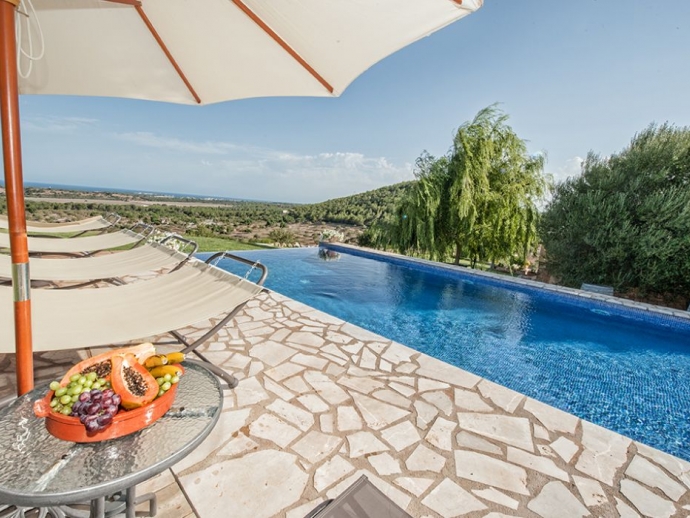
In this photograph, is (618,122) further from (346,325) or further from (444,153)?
(346,325)

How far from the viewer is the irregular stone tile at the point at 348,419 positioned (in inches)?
80.8

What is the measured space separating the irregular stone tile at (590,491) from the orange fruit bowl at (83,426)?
213cm

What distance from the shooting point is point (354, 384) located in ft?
8.34

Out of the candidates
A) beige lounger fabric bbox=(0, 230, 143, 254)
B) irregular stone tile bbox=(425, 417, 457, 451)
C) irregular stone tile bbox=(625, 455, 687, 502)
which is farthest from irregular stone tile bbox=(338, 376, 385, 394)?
beige lounger fabric bbox=(0, 230, 143, 254)

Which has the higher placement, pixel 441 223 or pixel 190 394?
pixel 441 223

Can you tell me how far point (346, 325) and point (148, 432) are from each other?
2808 mm

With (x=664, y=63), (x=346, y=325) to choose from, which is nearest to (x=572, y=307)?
(x=664, y=63)

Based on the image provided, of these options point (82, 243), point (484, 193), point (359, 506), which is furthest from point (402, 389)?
point (484, 193)

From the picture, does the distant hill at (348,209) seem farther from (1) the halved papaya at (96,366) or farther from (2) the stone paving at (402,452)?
(1) the halved papaya at (96,366)

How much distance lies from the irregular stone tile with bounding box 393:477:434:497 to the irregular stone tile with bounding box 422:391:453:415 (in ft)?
2.14

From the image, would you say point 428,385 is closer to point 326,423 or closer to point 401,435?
point 401,435

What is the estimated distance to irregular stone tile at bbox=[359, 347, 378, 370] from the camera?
9.29 feet

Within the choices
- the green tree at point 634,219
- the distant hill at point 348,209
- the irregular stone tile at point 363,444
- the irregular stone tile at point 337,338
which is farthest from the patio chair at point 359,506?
the distant hill at point 348,209

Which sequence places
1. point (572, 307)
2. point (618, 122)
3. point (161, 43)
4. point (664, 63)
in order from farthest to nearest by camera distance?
point (618, 122)
point (572, 307)
point (664, 63)
point (161, 43)
